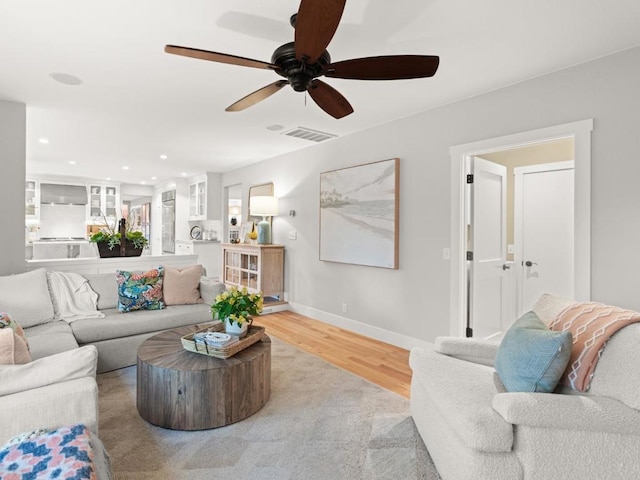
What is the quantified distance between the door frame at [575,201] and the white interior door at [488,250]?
0.42ft

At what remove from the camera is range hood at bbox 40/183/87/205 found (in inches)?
304

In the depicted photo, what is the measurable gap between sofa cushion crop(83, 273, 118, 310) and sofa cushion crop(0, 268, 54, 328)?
41 centimetres

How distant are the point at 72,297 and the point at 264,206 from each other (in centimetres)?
285

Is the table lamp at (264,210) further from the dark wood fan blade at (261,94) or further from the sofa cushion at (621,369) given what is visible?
the sofa cushion at (621,369)

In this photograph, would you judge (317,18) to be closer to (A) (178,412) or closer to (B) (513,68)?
(B) (513,68)

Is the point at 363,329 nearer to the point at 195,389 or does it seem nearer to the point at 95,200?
the point at 195,389

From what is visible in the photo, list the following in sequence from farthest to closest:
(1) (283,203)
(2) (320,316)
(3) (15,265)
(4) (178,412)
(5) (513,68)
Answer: (1) (283,203) → (2) (320,316) → (3) (15,265) → (5) (513,68) → (4) (178,412)

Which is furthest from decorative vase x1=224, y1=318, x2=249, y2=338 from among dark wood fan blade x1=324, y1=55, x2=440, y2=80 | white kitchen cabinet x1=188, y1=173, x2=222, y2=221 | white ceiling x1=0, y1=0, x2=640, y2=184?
white kitchen cabinet x1=188, y1=173, x2=222, y2=221

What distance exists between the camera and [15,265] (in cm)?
336

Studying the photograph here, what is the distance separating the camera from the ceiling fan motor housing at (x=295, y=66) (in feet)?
5.94

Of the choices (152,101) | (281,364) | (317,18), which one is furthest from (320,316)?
(317,18)

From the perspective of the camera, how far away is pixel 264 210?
5.48 metres

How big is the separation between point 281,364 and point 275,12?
2.73 metres

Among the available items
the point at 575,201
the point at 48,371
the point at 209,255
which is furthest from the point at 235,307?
the point at 209,255
